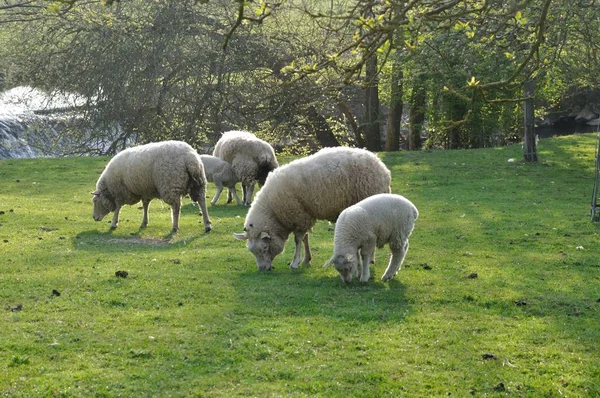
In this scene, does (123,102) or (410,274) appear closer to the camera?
(410,274)

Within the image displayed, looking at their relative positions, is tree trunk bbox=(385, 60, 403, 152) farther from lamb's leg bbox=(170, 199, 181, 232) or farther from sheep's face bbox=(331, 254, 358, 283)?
sheep's face bbox=(331, 254, 358, 283)

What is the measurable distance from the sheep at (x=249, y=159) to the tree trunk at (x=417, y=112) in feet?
43.2

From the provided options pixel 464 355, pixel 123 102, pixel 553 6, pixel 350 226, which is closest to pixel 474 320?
pixel 464 355

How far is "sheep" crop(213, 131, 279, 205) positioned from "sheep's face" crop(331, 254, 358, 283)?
8.13 metres

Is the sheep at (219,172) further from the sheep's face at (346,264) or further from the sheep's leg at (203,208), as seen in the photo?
the sheep's face at (346,264)

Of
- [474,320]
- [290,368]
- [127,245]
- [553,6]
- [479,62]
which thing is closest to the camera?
[290,368]

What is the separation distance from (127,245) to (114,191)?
2336mm

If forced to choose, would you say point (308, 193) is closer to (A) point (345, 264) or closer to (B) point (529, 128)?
(A) point (345, 264)

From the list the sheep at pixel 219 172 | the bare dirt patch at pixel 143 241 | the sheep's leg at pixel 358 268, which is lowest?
the bare dirt patch at pixel 143 241

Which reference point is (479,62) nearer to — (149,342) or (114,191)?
(114,191)

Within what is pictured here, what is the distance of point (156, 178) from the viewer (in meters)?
15.0

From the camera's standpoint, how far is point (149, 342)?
26.4 feet

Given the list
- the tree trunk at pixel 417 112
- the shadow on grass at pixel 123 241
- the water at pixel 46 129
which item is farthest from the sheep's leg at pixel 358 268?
the tree trunk at pixel 417 112

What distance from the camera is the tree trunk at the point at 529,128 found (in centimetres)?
2320
